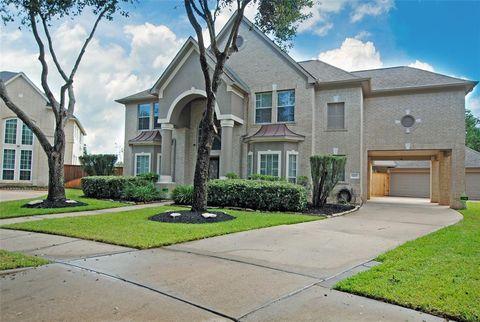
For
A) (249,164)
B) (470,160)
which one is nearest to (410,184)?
(470,160)

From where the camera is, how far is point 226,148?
18172 millimetres

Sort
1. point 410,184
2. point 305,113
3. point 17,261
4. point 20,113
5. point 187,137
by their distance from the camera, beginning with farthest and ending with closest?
point 410,184 → point 187,137 → point 305,113 → point 20,113 → point 17,261

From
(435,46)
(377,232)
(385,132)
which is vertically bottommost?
(377,232)

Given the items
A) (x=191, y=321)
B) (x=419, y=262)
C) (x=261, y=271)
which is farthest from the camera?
(x=419, y=262)

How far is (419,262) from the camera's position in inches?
224

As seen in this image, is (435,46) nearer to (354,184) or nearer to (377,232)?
(354,184)

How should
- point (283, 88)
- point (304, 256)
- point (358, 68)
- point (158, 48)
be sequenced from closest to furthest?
point (304, 256), point (158, 48), point (283, 88), point (358, 68)

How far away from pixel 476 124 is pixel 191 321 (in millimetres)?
59932

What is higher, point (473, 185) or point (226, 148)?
point (226, 148)

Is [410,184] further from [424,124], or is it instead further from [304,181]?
[304,181]

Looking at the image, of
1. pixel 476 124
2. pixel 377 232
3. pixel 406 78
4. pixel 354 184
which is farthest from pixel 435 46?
pixel 476 124

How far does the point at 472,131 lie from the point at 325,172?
44526mm

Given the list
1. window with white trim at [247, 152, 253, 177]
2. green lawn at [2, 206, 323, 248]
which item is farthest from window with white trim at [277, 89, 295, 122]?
green lawn at [2, 206, 323, 248]

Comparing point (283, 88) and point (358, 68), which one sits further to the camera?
point (358, 68)
